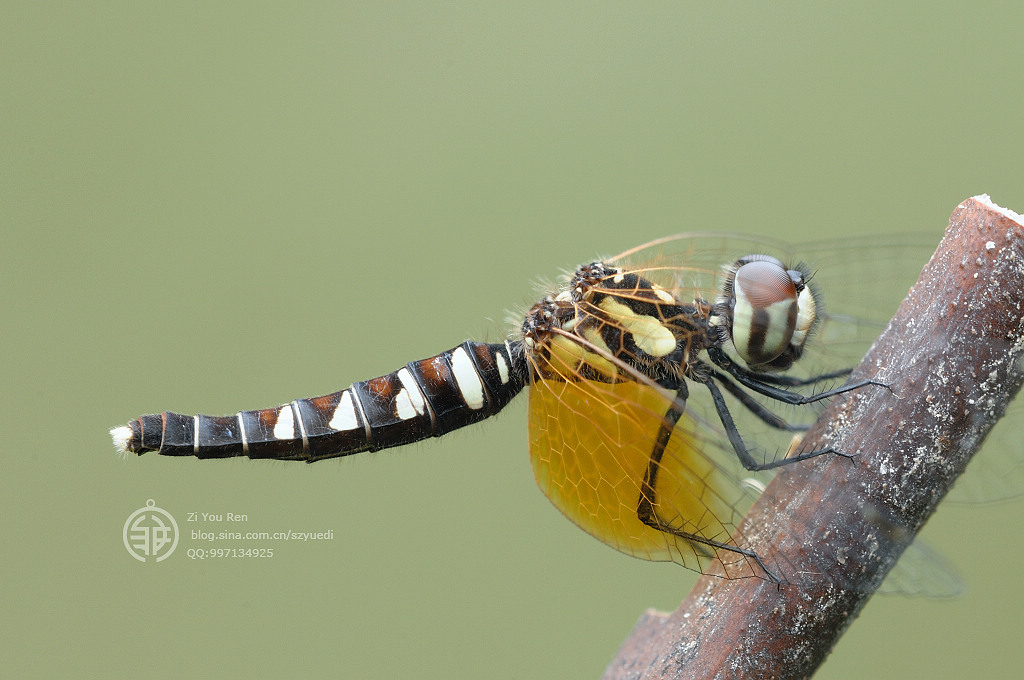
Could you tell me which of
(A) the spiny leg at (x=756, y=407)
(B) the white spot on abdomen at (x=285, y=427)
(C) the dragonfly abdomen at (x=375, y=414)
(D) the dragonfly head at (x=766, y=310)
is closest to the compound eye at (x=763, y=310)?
(D) the dragonfly head at (x=766, y=310)

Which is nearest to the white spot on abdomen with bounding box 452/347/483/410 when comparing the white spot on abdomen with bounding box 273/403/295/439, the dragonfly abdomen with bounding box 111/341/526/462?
the dragonfly abdomen with bounding box 111/341/526/462

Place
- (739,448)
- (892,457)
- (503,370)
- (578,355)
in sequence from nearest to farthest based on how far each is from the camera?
(892,457)
(739,448)
(578,355)
(503,370)

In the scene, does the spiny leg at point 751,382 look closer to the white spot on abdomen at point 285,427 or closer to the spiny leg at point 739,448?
the spiny leg at point 739,448

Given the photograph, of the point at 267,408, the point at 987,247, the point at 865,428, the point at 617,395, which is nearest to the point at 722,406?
the point at 617,395

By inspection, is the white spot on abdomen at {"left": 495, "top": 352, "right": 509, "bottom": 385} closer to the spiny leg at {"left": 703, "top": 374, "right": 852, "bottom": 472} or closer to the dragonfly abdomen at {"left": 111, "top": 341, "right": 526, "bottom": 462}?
the dragonfly abdomen at {"left": 111, "top": 341, "right": 526, "bottom": 462}

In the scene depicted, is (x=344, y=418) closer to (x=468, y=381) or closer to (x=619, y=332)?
(x=468, y=381)

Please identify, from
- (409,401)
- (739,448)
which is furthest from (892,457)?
(409,401)

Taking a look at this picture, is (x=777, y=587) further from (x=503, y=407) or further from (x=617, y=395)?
(x=503, y=407)
